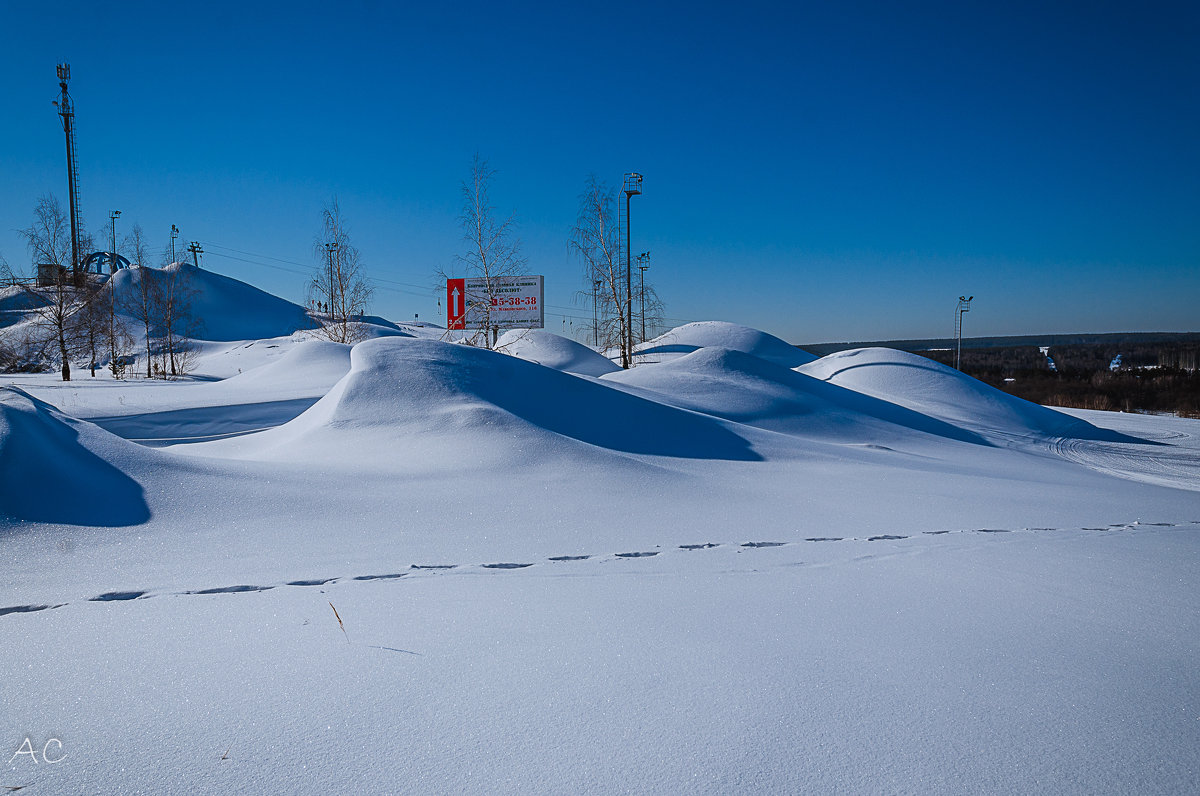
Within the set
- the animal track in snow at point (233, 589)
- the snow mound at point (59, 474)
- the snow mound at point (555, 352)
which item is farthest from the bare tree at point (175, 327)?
the animal track in snow at point (233, 589)

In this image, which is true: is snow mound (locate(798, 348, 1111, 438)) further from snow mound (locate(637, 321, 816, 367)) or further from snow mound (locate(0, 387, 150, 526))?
snow mound (locate(0, 387, 150, 526))

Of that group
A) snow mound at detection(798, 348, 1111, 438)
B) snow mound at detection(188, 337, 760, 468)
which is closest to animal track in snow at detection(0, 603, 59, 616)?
snow mound at detection(188, 337, 760, 468)

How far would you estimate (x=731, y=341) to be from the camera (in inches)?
1108

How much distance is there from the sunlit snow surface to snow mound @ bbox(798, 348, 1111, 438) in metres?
9.39

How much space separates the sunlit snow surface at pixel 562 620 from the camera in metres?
1.74

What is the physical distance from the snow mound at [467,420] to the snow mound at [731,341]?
18.0m

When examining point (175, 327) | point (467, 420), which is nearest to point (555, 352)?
point (467, 420)

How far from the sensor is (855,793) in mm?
1611

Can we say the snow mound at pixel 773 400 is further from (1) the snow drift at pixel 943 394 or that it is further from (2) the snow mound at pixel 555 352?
(2) the snow mound at pixel 555 352

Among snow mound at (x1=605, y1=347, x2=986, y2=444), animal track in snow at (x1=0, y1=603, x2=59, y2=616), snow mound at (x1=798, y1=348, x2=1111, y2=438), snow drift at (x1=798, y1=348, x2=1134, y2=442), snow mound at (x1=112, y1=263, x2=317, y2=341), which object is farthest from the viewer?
snow mound at (x1=112, y1=263, x2=317, y2=341)

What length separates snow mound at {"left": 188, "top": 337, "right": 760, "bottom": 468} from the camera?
5727 millimetres

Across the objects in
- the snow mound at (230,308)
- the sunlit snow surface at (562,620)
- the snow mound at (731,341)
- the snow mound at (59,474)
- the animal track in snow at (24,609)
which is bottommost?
the sunlit snow surface at (562,620)

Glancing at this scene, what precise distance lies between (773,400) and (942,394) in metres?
8.67

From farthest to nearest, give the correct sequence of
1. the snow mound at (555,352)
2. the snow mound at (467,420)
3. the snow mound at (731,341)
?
1. the snow mound at (731,341)
2. the snow mound at (555,352)
3. the snow mound at (467,420)
